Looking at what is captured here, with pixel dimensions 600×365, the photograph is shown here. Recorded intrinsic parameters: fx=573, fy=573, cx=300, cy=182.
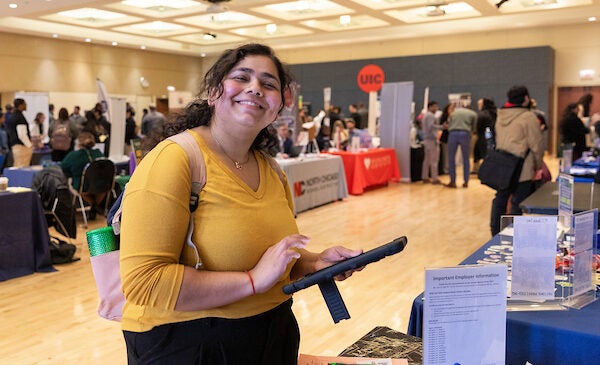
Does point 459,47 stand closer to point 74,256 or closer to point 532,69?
point 532,69

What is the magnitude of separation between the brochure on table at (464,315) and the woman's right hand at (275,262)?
0.32m

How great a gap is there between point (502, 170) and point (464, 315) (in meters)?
4.19

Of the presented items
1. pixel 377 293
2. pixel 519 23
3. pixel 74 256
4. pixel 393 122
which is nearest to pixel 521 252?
pixel 377 293

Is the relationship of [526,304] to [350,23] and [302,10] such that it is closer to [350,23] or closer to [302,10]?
[302,10]

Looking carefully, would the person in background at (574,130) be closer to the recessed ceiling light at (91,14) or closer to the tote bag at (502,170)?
the tote bag at (502,170)

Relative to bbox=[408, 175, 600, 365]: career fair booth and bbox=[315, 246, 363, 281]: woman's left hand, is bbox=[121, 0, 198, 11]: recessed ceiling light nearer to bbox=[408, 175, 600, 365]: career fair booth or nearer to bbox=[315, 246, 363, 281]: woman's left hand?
bbox=[408, 175, 600, 365]: career fair booth

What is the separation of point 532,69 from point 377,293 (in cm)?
1199

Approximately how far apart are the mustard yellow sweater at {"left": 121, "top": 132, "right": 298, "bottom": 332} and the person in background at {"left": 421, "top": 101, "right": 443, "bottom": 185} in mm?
9377

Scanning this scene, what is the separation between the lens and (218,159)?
49.2 inches

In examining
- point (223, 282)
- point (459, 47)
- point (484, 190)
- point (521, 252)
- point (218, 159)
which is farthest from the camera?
point (459, 47)

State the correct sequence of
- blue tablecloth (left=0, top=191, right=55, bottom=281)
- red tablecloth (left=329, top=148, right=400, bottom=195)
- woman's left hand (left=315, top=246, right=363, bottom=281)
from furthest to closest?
red tablecloth (left=329, top=148, right=400, bottom=195) → blue tablecloth (left=0, top=191, right=55, bottom=281) → woman's left hand (left=315, top=246, right=363, bottom=281)

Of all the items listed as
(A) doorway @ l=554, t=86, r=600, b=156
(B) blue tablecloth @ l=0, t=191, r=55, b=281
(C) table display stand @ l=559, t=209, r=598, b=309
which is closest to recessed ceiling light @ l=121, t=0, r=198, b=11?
(B) blue tablecloth @ l=0, t=191, r=55, b=281

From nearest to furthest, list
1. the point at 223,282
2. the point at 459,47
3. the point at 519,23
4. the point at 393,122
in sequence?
the point at 223,282
the point at 393,122
the point at 519,23
the point at 459,47

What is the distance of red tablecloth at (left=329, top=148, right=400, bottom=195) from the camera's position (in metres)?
9.29
